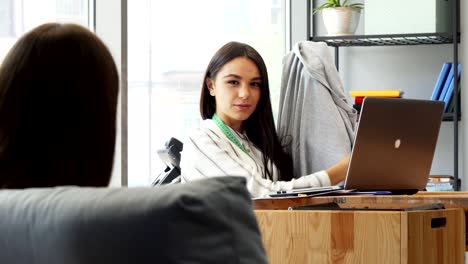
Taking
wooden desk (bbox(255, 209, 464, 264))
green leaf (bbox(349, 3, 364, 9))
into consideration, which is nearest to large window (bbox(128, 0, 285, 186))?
green leaf (bbox(349, 3, 364, 9))

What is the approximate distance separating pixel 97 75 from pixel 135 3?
105 inches

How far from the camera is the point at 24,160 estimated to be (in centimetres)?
97

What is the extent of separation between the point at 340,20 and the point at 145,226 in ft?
12.8

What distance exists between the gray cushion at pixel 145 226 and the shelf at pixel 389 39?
379cm

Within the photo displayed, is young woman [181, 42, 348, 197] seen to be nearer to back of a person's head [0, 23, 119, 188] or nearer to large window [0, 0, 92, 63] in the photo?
large window [0, 0, 92, 63]

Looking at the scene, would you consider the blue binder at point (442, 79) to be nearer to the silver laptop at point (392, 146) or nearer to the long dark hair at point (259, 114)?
the long dark hair at point (259, 114)

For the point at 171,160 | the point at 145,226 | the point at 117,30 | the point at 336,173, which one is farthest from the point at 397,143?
the point at 145,226

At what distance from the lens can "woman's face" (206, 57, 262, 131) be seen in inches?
128

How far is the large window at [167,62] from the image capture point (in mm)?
3625

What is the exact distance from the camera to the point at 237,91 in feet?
10.7

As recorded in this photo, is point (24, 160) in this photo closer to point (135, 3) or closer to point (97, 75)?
point (97, 75)

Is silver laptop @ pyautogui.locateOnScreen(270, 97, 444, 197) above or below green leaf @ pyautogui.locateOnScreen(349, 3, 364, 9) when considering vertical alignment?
below

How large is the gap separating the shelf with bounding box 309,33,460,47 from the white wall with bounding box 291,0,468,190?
9 cm

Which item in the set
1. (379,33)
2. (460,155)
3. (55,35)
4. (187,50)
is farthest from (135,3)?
(55,35)
